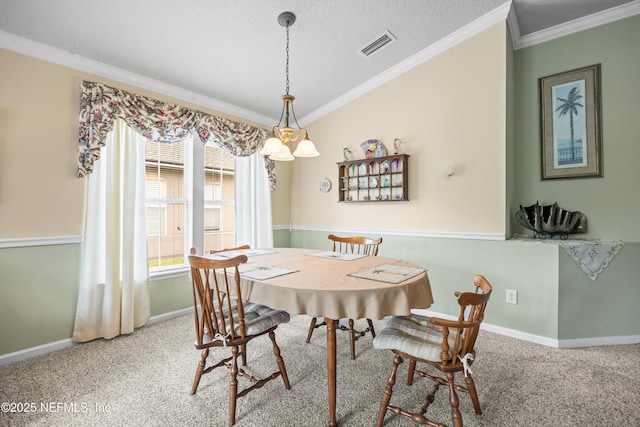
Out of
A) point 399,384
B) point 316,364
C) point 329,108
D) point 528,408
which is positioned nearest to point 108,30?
point 329,108

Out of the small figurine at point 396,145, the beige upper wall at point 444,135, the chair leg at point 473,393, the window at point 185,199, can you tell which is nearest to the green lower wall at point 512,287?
the beige upper wall at point 444,135

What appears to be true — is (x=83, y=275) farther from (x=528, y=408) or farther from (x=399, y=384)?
(x=528, y=408)

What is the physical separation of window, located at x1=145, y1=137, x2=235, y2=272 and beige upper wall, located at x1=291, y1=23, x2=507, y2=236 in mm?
1475

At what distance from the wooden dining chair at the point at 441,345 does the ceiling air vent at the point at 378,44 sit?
2.35 m

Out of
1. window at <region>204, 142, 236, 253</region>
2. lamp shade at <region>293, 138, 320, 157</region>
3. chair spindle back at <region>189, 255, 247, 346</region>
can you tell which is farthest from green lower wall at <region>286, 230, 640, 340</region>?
window at <region>204, 142, 236, 253</region>

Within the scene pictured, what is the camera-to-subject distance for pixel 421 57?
3.10m

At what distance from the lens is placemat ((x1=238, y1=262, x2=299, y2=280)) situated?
1757 mm

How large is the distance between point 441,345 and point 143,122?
10.0ft

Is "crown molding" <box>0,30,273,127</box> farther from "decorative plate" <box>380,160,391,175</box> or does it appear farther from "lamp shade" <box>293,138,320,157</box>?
"decorative plate" <box>380,160,391,175</box>

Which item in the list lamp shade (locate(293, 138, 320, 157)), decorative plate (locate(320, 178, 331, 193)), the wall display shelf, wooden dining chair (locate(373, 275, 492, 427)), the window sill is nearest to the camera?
wooden dining chair (locate(373, 275, 492, 427))

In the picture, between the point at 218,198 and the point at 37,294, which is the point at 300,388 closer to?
the point at 37,294

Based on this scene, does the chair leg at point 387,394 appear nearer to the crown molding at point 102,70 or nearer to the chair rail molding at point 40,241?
the chair rail molding at point 40,241

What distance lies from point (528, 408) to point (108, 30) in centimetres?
389

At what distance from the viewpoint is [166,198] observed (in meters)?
3.16
